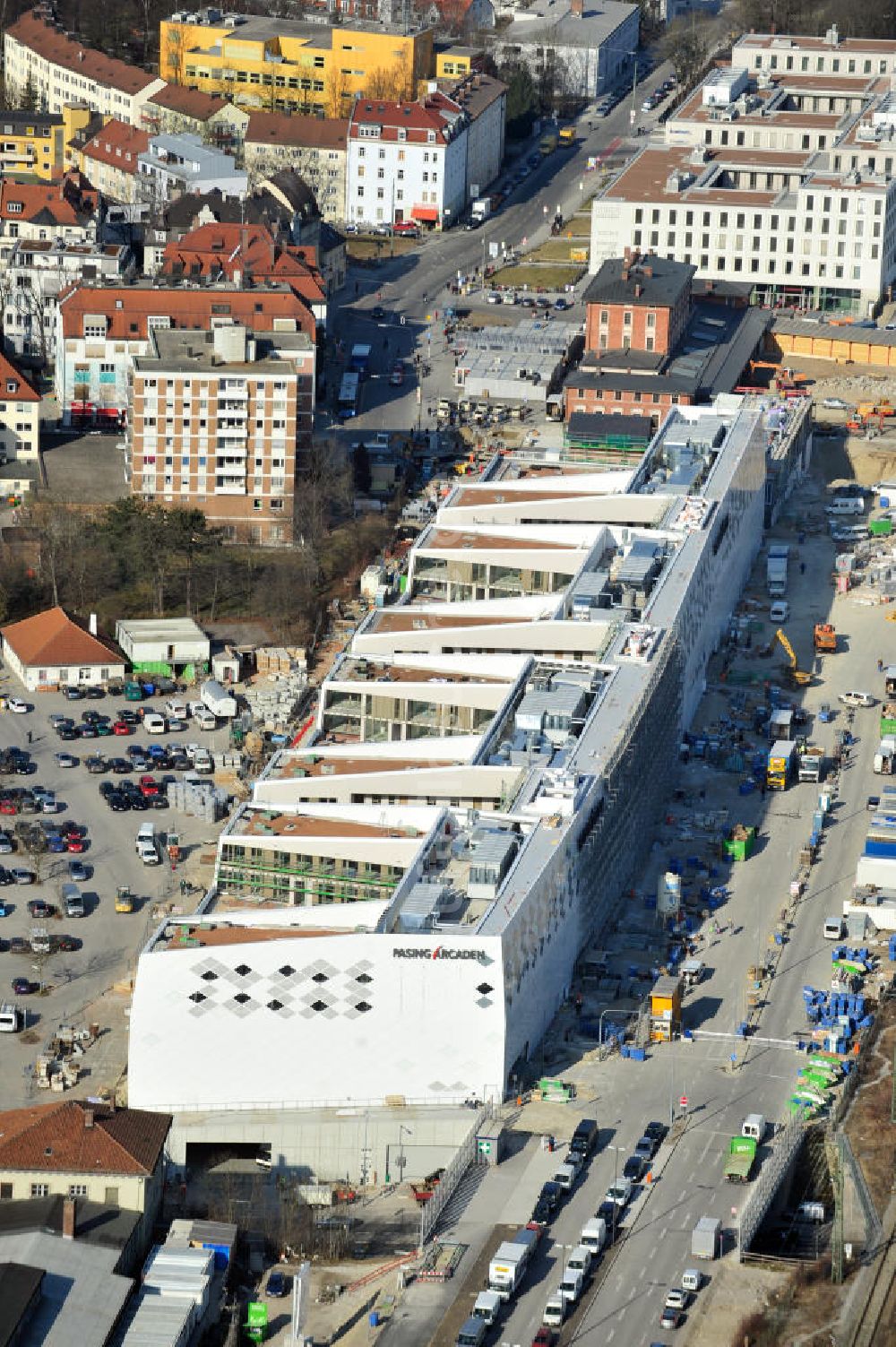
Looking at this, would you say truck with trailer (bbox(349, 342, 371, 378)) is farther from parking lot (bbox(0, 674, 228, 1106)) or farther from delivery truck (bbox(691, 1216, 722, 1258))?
delivery truck (bbox(691, 1216, 722, 1258))

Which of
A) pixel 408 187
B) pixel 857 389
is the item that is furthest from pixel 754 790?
pixel 408 187

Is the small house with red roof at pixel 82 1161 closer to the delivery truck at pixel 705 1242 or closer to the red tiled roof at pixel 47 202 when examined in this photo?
the delivery truck at pixel 705 1242

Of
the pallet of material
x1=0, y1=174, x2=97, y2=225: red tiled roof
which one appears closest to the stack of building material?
the pallet of material

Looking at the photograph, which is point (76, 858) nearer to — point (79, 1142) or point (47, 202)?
point (79, 1142)

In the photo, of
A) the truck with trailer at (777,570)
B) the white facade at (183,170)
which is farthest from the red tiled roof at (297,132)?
the truck with trailer at (777,570)

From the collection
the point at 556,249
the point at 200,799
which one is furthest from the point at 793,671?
the point at 556,249

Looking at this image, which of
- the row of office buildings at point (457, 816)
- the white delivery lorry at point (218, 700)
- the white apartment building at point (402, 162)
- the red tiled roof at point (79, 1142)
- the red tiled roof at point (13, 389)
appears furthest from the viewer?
the white apartment building at point (402, 162)
